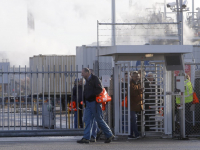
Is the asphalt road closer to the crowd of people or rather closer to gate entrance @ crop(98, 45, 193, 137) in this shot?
the crowd of people

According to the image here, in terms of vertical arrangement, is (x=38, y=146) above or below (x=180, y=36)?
below

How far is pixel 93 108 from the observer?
33.2 feet

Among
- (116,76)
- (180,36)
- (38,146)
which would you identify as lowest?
(38,146)

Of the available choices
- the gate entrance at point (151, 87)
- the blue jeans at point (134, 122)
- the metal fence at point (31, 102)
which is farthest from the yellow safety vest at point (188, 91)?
the metal fence at point (31, 102)

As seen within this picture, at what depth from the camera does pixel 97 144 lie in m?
10.2

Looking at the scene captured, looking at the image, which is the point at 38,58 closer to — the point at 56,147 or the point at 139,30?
the point at 139,30

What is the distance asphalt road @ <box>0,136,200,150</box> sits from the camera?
9.58 metres

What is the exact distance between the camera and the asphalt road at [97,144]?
9.58 metres

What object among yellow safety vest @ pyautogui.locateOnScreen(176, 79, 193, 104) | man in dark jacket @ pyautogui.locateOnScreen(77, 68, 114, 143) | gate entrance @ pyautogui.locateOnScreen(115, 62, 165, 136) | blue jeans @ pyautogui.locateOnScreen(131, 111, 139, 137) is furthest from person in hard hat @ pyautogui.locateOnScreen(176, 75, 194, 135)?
man in dark jacket @ pyautogui.locateOnScreen(77, 68, 114, 143)

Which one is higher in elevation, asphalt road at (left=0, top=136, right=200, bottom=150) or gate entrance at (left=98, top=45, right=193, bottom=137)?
gate entrance at (left=98, top=45, right=193, bottom=137)

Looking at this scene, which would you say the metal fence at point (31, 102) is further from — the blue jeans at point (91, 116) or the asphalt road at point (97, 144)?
the blue jeans at point (91, 116)

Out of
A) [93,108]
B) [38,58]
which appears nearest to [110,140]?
[93,108]

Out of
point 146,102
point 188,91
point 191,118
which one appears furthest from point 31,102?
point 191,118

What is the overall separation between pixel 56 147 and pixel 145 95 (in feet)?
10.4
